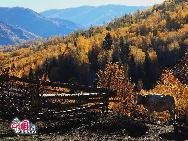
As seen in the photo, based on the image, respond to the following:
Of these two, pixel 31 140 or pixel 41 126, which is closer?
pixel 31 140

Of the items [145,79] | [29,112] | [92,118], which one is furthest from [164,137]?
[145,79]

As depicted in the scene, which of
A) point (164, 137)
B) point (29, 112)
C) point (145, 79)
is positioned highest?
point (29, 112)

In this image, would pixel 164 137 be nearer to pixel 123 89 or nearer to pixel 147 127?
pixel 147 127

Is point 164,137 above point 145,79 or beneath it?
above

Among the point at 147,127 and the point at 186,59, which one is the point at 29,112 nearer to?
the point at 147,127

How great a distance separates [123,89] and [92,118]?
7557 cm

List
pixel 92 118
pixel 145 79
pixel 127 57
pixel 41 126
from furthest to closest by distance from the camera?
1. pixel 127 57
2. pixel 145 79
3. pixel 92 118
4. pixel 41 126

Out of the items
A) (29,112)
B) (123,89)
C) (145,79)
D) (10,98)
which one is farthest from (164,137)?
(145,79)

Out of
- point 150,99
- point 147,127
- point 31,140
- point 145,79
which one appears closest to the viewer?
point 31,140

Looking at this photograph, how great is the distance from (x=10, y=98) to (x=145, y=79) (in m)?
160

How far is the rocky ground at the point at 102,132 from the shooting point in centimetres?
1795

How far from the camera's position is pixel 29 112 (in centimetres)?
2047

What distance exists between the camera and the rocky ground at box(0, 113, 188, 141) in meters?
18.0

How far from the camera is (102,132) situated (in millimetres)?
20266
